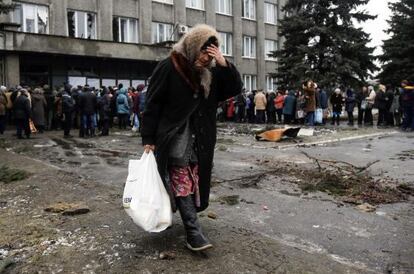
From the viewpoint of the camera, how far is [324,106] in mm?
21234

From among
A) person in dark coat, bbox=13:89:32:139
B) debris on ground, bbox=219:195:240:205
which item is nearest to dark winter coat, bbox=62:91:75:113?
person in dark coat, bbox=13:89:32:139

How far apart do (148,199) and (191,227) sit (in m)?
0.44

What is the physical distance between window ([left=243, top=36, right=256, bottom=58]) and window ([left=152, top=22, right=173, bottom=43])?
8.74m

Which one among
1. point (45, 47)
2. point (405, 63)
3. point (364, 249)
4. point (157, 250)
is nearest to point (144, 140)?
point (157, 250)

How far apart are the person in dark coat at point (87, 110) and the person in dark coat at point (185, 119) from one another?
41.5 ft

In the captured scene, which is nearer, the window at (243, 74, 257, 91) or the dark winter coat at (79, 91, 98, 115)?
the dark winter coat at (79, 91, 98, 115)

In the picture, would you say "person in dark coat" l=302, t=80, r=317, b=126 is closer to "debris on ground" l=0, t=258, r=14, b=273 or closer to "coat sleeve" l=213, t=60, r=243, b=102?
"coat sleeve" l=213, t=60, r=243, b=102

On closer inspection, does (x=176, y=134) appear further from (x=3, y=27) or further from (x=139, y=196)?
(x=3, y=27)

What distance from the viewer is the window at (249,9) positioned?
131ft

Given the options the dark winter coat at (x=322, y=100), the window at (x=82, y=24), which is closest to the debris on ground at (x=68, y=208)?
the dark winter coat at (x=322, y=100)

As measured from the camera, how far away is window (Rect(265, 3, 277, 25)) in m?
42.5

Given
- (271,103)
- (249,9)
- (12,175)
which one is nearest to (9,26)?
(271,103)

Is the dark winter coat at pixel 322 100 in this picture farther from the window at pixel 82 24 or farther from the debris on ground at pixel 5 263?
the debris on ground at pixel 5 263

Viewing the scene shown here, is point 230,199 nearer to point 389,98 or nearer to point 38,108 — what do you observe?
point 38,108
